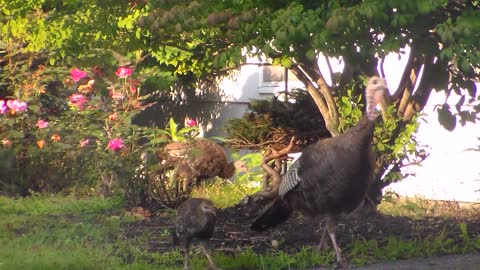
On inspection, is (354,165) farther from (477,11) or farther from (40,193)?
(40,193)

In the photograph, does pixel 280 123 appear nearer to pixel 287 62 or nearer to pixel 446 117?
pixel 287 62

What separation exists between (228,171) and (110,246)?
413 cm

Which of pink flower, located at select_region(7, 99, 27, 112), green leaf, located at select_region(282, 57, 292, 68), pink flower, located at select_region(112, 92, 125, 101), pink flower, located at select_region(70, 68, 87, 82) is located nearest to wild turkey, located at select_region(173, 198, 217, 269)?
green leaf, located at select_region(282, 57, 292, 68)

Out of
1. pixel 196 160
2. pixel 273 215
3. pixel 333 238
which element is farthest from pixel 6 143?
pixel 333 238

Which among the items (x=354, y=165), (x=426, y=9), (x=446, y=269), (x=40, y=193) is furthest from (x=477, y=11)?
(x=40, y=193)

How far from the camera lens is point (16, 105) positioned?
13344mm

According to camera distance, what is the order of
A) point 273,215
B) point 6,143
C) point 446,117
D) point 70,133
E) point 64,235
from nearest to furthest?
point 446,117, point 273,215, point 64,235, point 70,133, point 6,143

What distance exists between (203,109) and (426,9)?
10.1 meters

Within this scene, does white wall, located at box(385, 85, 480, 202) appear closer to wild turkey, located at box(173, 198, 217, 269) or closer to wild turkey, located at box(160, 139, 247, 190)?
wild turkey, located at box(160, 139, 247, 190)

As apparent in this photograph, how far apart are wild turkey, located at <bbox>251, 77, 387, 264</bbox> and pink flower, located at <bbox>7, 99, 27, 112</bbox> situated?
5.35 meters

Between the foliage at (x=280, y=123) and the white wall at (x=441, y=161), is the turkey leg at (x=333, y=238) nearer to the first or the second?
the foliage at (x=280, y=123)

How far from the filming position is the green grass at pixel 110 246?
8.72 m

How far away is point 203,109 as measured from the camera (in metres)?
16.8

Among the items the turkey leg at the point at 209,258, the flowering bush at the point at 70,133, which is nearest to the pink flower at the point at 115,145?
the flowering bush at the point at 70,133
